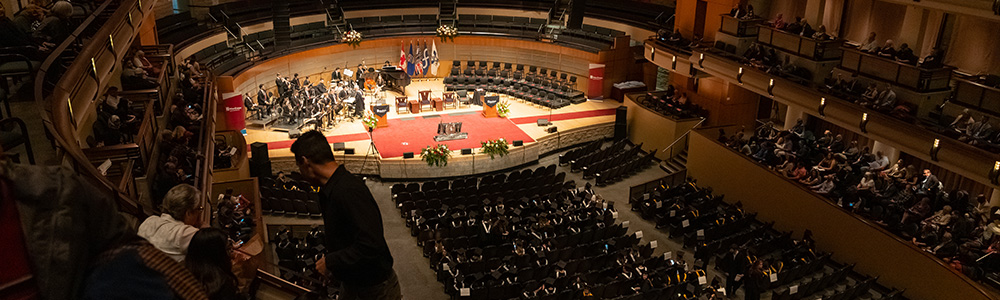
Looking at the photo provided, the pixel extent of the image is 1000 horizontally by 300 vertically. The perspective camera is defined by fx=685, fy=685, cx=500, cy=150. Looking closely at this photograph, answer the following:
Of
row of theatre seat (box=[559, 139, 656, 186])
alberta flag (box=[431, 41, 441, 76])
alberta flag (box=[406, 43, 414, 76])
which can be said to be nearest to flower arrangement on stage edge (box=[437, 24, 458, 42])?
alberta flag (box=[431, 41, 441, 76])

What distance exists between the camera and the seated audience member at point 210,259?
3.92 m

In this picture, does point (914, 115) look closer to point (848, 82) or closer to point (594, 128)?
point (848, 82)

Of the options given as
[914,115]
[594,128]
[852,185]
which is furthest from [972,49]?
[594,128]

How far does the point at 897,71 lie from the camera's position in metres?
15.7

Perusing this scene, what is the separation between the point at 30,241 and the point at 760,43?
20864 mm

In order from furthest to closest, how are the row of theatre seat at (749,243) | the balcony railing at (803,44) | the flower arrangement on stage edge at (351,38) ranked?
the flower arrangement on stage edge at (351,38) < the balcony railing at (803,44) < the row of theatre seat at (749,243)

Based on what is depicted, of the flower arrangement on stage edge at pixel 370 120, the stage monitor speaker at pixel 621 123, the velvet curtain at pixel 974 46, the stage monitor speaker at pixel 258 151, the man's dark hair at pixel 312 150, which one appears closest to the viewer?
the man's dark hair at pixel 312 150

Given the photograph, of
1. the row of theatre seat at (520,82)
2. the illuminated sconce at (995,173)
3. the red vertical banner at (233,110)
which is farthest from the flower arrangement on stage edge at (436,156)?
the illuminated sconce at (995,173)

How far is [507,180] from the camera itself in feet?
67.3

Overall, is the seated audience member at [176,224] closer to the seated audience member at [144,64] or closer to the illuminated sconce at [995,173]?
the seated audience member at [144,64]

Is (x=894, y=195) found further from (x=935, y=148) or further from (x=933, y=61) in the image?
(x=933, y=61)

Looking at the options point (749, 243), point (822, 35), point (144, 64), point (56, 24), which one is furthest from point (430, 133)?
point (56, 24)

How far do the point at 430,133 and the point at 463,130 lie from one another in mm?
1234

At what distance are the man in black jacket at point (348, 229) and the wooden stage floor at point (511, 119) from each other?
58.9 feet
